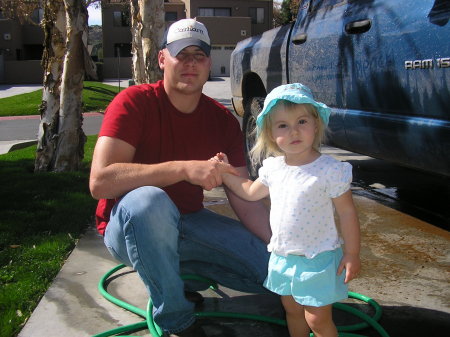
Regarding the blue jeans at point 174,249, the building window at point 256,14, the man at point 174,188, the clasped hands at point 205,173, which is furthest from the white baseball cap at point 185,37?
the building window at point 256,14

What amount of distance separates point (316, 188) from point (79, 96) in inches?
180

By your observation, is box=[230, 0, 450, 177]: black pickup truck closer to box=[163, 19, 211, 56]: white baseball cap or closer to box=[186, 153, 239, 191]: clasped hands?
box=[163, 19, 211, 56]: white baseball cap

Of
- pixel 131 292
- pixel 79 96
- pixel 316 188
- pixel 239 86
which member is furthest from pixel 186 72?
pixel 79 96

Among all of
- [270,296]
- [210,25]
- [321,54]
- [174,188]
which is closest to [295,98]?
[174,188]

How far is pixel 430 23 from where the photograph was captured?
3240mm

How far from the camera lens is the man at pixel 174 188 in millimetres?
2512

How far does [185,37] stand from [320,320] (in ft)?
4.96

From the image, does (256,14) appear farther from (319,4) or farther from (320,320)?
(320,320)

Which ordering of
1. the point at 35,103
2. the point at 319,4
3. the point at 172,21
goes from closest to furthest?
the point at 319,4 → the point at 35,103 → the point at 172,21

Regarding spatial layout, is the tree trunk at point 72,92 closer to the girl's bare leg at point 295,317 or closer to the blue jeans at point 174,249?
the blue jeans at point 174,249

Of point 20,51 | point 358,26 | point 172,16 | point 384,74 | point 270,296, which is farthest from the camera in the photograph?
point 172,16

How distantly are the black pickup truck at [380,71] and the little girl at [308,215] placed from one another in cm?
124

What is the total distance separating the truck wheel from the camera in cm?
545

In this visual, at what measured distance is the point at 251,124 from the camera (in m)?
5.75
